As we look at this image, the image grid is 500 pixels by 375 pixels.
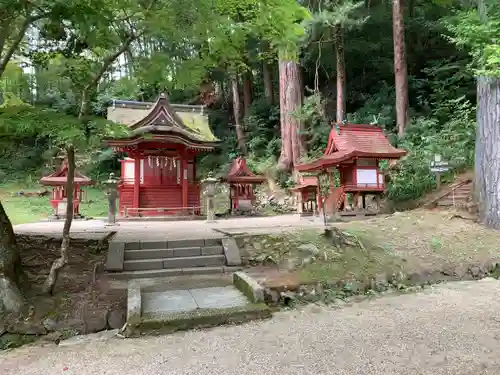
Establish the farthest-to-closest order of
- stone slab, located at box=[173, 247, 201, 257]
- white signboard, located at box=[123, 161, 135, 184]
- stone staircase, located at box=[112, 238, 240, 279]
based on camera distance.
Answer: white signboard, located at box=[123, 161, 135, 184] → stone slab, located at box=[173, 247, 201, 257] → stone staircase, located at box=[112, 238, 240, 279]

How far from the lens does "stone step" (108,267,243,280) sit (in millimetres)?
5246

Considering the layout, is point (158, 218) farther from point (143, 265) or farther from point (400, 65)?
point (400, 65)

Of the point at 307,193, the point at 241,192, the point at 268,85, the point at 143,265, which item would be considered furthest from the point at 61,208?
the point at 268,85

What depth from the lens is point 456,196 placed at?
10016mm

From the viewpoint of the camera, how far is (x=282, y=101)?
17969mm

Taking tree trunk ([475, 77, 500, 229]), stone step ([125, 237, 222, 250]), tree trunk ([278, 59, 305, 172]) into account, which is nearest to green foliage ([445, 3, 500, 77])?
tree trunk ([475, 77, 500, 229])

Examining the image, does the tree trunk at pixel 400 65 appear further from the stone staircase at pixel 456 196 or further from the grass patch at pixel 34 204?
the grass patch at pixel 34 204

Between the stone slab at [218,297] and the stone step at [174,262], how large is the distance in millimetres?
980

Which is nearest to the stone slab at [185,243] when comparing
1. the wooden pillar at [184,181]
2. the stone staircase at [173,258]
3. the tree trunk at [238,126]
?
the stone staircase at [173,258]

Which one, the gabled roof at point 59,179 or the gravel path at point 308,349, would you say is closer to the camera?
the gravel path at point 308,349

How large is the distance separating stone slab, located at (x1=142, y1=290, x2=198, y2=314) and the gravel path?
516 mm

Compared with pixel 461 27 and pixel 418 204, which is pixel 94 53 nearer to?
pixel 461 27

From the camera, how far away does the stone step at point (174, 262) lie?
5547 mm

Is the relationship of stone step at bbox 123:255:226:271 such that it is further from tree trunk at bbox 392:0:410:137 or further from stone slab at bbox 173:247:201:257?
tree trunk at bbox 392:0:410:137
